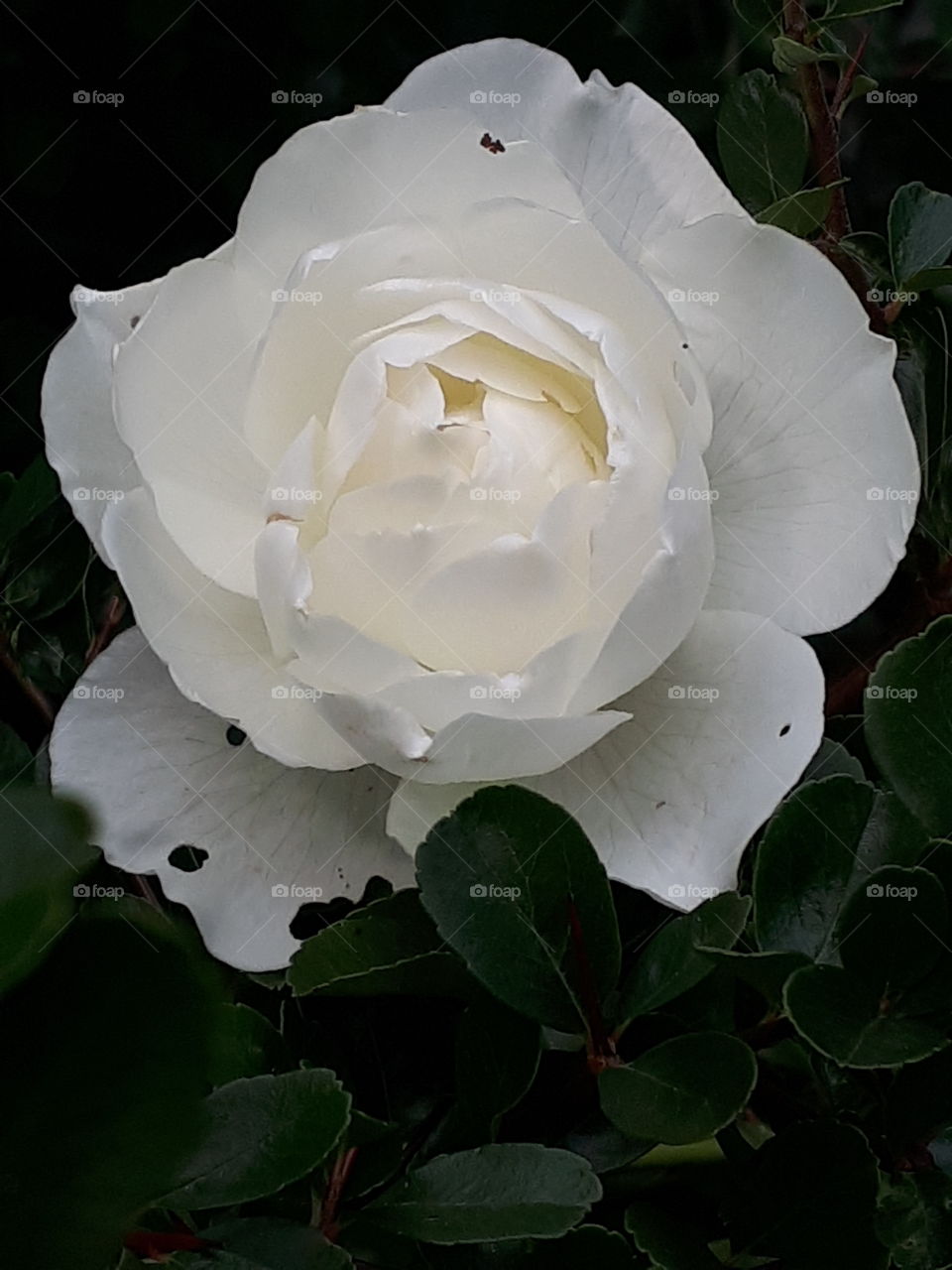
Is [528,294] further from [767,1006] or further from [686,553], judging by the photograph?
[767,1006]

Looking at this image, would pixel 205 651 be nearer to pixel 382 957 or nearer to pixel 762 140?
pixel 382 957

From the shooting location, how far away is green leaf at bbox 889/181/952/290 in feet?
1.46

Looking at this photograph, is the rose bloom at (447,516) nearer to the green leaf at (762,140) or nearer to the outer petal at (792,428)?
the outer petal at (792,428)

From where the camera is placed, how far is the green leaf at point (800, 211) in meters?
0.45

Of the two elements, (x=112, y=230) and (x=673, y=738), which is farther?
(x=112, y=230)

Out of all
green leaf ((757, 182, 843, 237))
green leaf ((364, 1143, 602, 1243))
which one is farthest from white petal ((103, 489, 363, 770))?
green leaf ((757, 182, 843, 237))

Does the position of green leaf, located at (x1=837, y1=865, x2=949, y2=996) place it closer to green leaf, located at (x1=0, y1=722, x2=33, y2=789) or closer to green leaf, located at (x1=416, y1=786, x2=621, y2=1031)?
green leaf, located at (x1=416, y1=786, x2=621, y2=1031)

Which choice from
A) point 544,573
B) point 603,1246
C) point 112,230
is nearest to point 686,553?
point 544,573

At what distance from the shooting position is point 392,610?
0.36 meters

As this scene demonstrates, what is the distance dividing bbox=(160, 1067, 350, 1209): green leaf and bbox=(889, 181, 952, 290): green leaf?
1.00 feet

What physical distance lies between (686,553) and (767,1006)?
0.39 feet

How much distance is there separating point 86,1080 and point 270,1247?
0.44ft

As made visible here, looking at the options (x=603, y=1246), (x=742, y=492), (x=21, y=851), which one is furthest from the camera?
(x=742, y=492)

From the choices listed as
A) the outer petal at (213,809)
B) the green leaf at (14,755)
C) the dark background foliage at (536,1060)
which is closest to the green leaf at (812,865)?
the dark background foliage at (536,1060)
